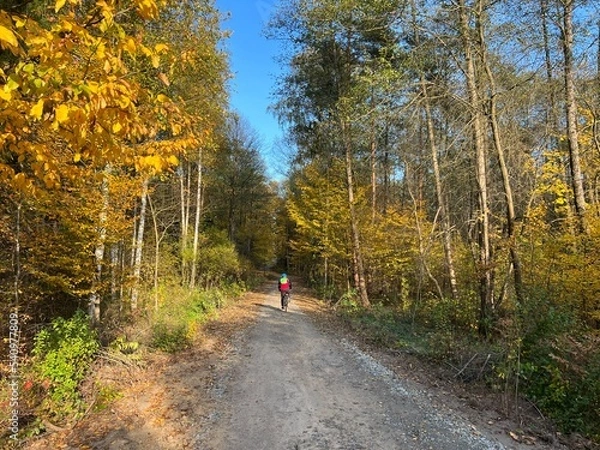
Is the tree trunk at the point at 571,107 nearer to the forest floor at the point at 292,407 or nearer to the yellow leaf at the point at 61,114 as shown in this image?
the forest floor at the point at 292,407

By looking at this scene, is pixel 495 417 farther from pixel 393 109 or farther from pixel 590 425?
pixel 393 109

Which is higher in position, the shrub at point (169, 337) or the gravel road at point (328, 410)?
the shrub at point (169, 337)

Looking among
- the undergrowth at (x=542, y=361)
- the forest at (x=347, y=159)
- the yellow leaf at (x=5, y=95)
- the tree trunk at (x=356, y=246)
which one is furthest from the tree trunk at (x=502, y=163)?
the yellow leaf at (x=5, y=95)

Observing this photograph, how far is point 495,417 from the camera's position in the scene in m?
5.18

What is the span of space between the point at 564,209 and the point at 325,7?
32.1 ft

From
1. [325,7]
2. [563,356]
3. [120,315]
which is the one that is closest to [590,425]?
[563,356]

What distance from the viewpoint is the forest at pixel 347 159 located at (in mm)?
2605

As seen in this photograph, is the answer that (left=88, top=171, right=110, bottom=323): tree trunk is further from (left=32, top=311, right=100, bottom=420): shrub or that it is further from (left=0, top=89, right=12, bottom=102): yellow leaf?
(left=0, top=89, right=12, bottom=102): yellow leaf

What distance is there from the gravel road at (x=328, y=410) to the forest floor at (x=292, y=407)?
0.02 m

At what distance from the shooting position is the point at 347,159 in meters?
15.2

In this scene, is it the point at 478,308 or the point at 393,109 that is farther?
the point at 478,308

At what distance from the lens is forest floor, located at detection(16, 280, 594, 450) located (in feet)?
14.7

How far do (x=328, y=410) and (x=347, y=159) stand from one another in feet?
37.4

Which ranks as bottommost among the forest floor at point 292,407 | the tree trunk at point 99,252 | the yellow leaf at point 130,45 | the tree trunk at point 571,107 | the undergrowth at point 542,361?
the forest floor at point 292,407
